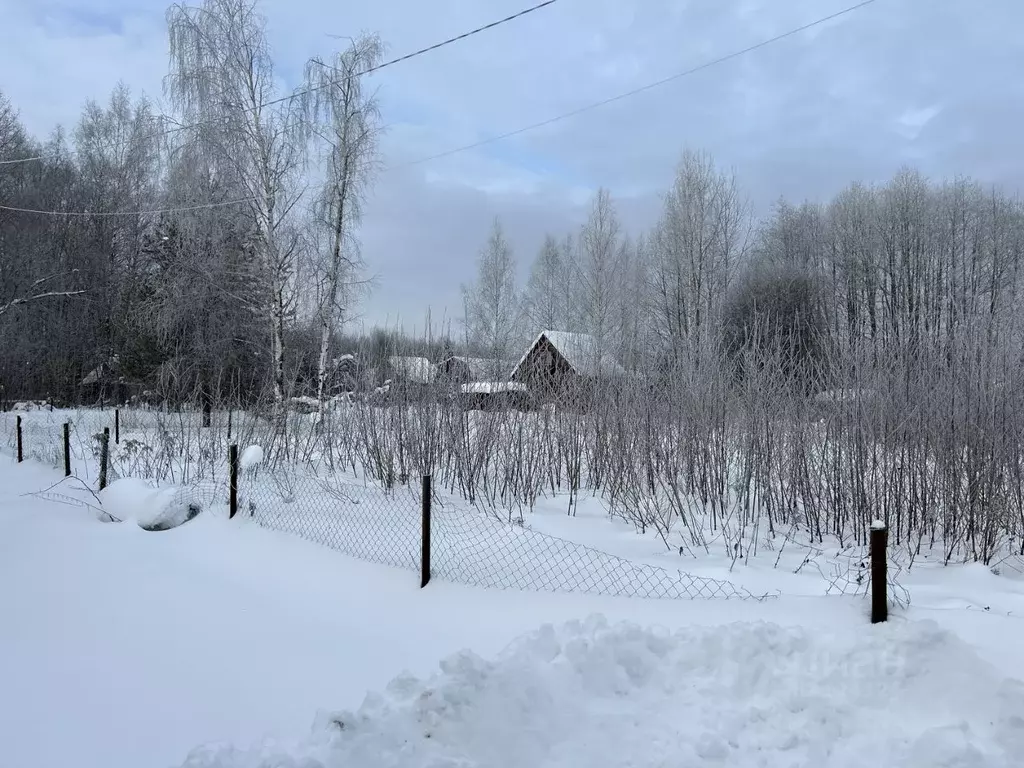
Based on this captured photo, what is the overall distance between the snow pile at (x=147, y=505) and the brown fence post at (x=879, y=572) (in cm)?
577

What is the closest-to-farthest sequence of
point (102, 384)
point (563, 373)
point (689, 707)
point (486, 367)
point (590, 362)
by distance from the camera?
point (689, 707)
point (486, 367)
point (563, 373)
point (590, 362)
point (102, 384)

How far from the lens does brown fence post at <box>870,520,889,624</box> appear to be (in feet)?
10.4

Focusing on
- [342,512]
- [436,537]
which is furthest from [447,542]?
[342,512]

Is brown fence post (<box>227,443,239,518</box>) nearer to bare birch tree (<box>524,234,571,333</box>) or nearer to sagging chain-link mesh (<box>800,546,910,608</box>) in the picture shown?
sagging chain-link mesh (<box>800,546,910,608</box>)

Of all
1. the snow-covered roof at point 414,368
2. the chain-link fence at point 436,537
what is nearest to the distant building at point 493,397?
the snow-covered roof at point 414,368

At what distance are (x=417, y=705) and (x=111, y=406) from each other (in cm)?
2090

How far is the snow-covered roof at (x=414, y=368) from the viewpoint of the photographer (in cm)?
750

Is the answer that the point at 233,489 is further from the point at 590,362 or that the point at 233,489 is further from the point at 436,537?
A: the point at 590,362

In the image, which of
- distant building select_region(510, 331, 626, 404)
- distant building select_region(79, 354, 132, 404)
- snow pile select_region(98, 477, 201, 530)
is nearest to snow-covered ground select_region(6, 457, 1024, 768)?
snow pile select_region(98, 477, 201, 530)

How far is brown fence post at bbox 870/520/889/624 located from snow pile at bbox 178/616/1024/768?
0.11 meters

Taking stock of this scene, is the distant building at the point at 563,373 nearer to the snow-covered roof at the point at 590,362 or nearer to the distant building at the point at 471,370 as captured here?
the snow-covered roof at the point at 590,362

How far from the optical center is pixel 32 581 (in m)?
4.57

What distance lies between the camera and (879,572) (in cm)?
320

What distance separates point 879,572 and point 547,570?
7.05 ft
